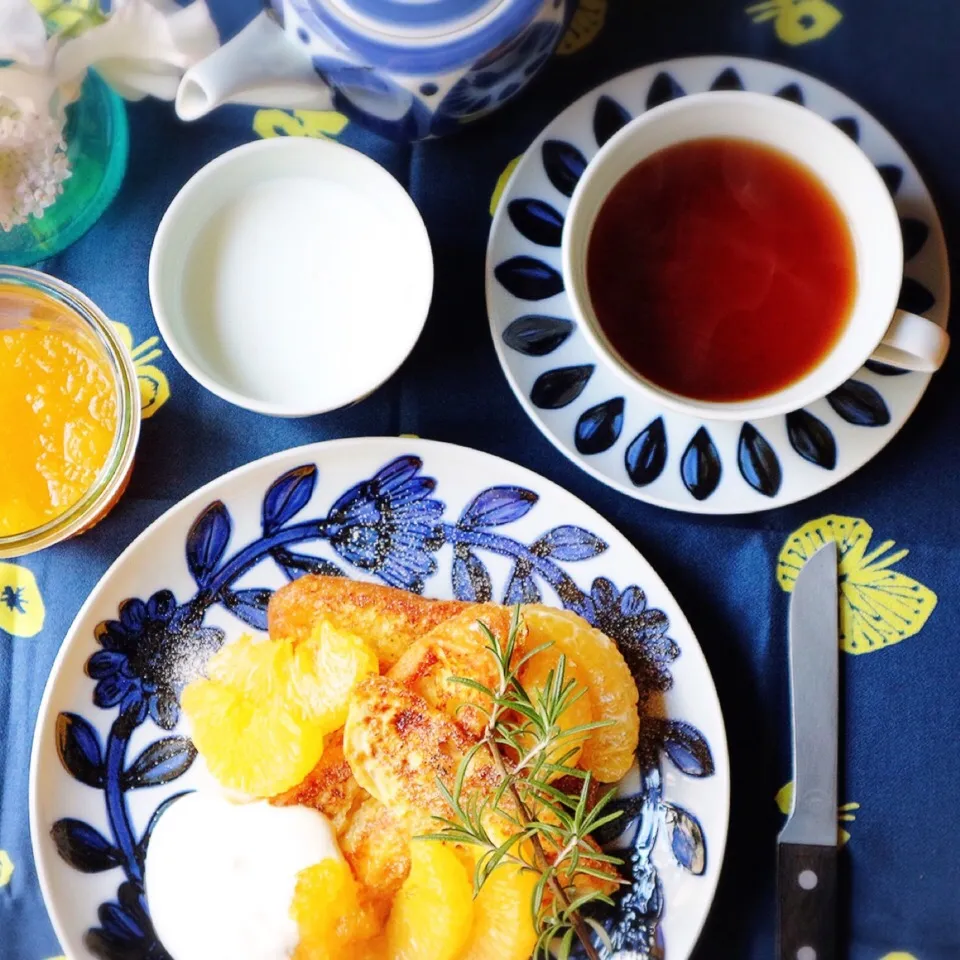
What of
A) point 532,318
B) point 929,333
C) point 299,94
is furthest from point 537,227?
point 929,333

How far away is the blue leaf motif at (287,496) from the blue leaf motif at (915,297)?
551mm

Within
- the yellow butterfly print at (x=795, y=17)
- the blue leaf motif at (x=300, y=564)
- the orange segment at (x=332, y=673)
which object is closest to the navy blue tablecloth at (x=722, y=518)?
the yellow butterfly print at (x=795, y=17)

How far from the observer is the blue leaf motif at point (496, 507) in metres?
0.96

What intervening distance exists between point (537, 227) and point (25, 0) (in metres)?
0.48

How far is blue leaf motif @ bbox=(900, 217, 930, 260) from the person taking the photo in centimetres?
92

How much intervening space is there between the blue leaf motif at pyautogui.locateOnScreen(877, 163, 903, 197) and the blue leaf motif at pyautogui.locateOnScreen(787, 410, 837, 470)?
213 millimetres

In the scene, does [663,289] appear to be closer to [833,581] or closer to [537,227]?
[537,227]

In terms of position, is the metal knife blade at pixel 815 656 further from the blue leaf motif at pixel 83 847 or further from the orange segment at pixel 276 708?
the blue leaf motif at pixel 83 847

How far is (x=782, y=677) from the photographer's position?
3.26 feet

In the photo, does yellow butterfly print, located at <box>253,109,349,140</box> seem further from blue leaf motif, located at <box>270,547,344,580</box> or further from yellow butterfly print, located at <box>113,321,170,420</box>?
blue leaf motif, located at <box>270,547,344,580</box>

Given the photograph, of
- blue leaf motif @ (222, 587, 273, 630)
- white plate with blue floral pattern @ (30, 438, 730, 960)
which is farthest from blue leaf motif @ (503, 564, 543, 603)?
blue leaf motif @ (222, 587, 273, 630)

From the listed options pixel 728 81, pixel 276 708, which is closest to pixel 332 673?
pixel 276 708

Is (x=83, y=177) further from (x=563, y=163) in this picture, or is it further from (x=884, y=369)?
(x=884, y=369)

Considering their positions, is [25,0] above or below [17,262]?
above
